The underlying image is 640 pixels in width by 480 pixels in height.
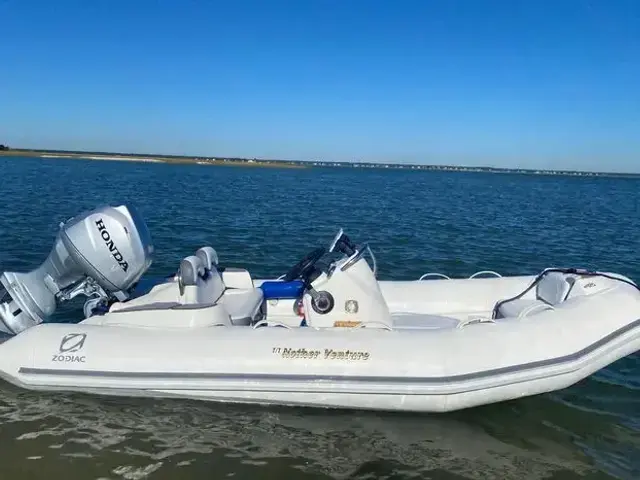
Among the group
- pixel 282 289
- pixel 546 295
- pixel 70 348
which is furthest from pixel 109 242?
pixel 546 295

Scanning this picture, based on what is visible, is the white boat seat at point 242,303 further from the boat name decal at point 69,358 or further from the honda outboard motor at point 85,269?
the boat name decal at point 69,358

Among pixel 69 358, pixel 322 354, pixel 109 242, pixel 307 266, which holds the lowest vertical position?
pixel 69 358

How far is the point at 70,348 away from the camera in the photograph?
4398 mm

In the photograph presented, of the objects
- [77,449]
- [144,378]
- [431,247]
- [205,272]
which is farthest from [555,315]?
[431,247]

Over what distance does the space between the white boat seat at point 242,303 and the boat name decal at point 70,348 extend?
3.81 feet

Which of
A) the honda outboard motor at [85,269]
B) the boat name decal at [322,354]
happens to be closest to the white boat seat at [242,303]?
the boat name decal at [322,354]

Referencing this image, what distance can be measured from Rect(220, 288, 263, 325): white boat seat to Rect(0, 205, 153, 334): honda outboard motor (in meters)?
0.85

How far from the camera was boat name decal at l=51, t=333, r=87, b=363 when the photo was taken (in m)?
4.36

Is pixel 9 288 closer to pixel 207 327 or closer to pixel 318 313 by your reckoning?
pixel 207 327

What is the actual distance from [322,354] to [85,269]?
1.95 meters

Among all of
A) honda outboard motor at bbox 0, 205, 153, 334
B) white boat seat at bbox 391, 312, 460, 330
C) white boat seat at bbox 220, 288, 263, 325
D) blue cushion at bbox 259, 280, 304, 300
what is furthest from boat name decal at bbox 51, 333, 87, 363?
white boat seat at bbox 391, 312, 460, 330

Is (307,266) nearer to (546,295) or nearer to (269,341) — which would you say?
(269,341)

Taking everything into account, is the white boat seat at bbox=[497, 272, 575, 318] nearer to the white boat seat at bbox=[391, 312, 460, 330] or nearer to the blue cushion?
the white boat seat at bbox=[391, 312, 460, 330]

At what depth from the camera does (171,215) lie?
15.6 meters
